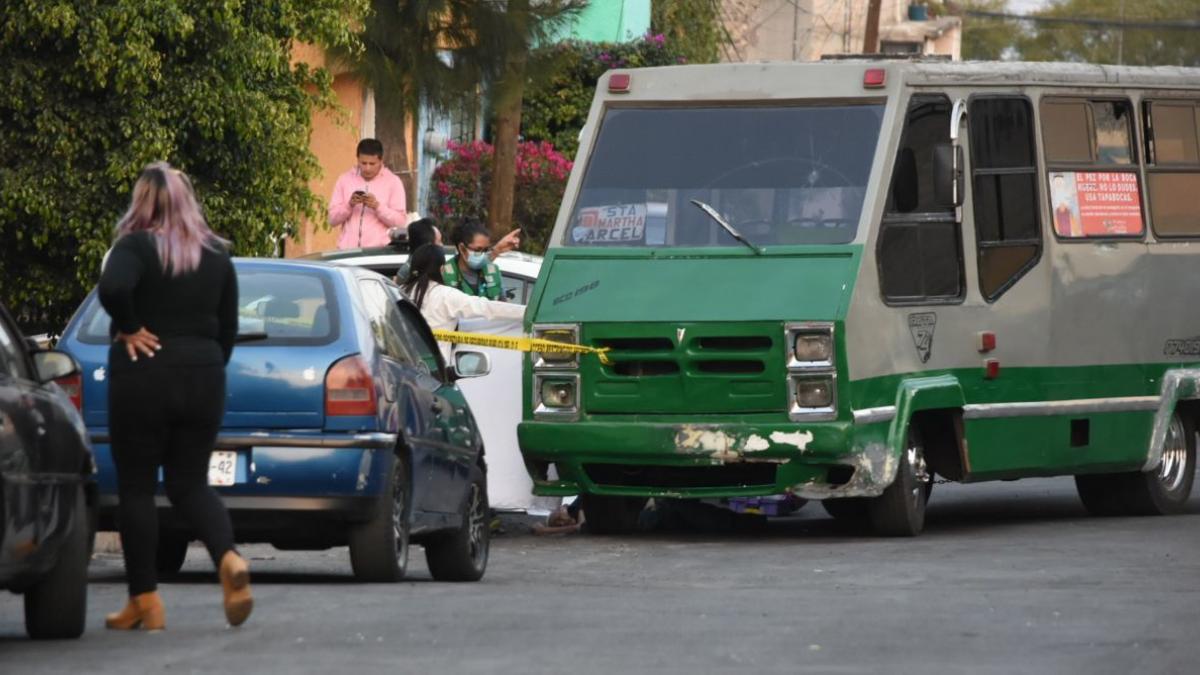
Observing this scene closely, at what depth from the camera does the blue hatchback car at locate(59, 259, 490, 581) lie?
1152 centimetres

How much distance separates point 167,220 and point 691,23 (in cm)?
3301

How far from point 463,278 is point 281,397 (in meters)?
5.53

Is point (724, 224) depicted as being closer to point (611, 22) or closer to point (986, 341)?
point (986, 341)

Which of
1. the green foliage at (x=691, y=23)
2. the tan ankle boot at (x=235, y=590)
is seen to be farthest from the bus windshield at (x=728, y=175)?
the green foliage at (x=691, y=23)

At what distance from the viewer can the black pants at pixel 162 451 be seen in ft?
31.7

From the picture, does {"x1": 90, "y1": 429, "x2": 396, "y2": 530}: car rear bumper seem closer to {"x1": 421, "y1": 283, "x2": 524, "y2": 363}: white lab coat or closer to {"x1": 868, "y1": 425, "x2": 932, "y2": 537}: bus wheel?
{"x1": 421, "y1": 283, "x2": 524, "y2": 363}: white lab coat

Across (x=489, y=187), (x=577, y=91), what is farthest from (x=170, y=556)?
(x=577, y=91)

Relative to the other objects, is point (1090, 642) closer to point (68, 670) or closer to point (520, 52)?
point (68, 670)

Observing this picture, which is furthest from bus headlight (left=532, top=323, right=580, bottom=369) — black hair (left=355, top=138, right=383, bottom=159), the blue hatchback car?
black hair (left=355, top=138, right=383, bottom=159)

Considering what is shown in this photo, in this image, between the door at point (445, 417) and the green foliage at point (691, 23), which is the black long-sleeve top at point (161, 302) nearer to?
the door at point (445, 417)

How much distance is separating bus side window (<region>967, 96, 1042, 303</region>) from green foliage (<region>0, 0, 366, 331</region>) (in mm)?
5070

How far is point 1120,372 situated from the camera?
56.7ft

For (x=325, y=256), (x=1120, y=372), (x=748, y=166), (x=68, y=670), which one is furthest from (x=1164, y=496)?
(x=68, y=670)

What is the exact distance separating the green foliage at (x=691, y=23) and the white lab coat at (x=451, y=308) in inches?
1021
